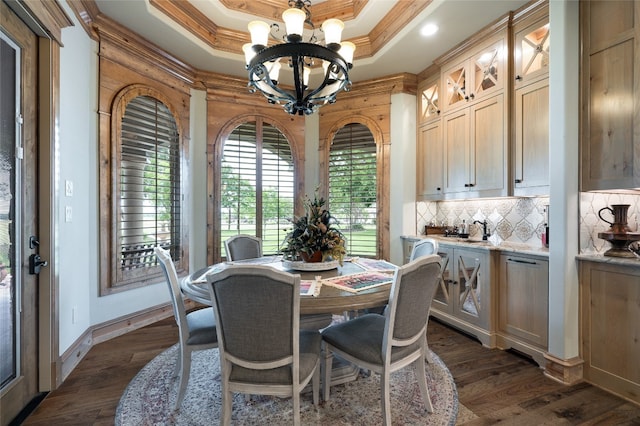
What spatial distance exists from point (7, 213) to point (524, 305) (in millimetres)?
3767

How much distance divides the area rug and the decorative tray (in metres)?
0.83

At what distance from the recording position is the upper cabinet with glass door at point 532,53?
263 cm

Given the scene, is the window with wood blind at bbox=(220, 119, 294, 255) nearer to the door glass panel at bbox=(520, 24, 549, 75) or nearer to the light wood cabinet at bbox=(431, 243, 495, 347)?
the light wood cabinet at bbox=(431, 243, 495, 347)

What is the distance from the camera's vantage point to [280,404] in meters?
2.01

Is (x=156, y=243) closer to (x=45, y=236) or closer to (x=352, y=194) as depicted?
(x=45, y=236)

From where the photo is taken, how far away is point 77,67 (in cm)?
264

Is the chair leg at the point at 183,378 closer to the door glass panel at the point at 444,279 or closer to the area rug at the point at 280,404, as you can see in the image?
the area rug at the point at 280,404

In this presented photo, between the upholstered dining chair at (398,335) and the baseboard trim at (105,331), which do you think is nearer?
the upholstered dining chair at (398,335)

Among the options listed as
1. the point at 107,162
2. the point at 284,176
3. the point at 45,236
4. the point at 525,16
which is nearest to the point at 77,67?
the point at 107,162

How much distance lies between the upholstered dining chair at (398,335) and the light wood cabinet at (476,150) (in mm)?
1800

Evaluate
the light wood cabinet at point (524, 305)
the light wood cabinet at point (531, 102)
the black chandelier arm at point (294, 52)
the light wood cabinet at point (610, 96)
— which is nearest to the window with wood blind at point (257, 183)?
the black chandelier arm at point (294, 52)

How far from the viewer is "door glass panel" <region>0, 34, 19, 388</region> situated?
1864mm

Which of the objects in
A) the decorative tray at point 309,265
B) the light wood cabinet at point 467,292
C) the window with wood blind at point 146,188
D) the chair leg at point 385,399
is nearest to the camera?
the chair leg at point 385,399

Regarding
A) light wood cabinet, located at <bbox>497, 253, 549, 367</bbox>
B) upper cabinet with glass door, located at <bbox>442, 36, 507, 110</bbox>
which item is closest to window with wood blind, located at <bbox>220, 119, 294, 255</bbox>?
upper cabinet with glass door, located at <bbox>442, 36, 507, 110</bbox>
